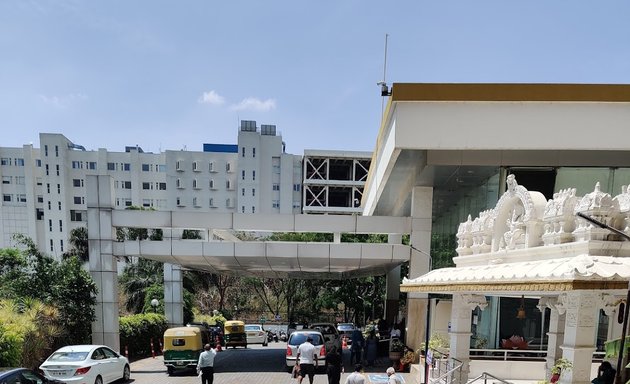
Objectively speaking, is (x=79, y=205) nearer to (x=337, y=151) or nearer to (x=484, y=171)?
(x=337, y=151)

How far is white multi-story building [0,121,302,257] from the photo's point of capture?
5309cm

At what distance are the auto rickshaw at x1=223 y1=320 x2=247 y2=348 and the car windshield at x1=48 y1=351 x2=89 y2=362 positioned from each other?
34.7 ft

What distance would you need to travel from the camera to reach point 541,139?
448 inches

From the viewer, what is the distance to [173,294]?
20.8 meters

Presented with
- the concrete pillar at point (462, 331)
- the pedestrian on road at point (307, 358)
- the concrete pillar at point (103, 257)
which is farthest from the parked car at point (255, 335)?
the concrete pillar at point (462, 331)

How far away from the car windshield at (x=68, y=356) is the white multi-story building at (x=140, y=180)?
4514 cm

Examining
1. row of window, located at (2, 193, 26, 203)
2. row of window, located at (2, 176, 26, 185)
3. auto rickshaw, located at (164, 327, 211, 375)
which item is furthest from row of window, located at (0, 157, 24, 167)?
auto rickshaw, located at (164, 327, 211, 375)

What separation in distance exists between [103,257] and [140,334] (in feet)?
17.7

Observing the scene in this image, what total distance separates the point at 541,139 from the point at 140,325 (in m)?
18.4

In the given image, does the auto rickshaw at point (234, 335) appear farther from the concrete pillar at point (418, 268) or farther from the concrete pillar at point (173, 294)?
the concrete pillar at point (418, 268)

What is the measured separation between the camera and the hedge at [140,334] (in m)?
16.9

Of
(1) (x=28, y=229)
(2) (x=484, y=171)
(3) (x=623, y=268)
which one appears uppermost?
(1) (x=28, y=229)

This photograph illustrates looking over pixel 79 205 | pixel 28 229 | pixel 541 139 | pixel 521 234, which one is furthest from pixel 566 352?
pixel 28 229

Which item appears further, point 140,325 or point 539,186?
point 140,325
